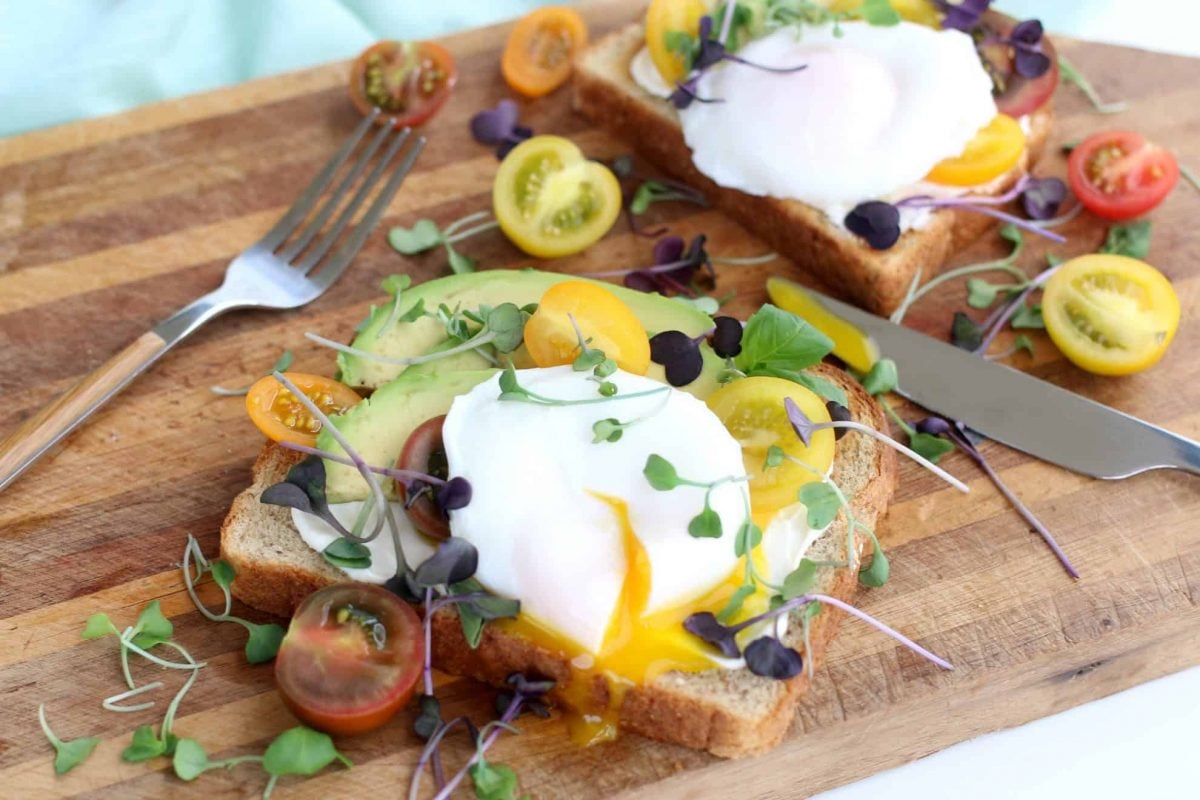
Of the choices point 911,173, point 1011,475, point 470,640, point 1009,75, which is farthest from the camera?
point 1009,75

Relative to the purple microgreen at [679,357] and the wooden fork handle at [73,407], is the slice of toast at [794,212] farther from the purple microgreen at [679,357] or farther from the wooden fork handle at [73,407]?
the wooden fork handle at [73,407]

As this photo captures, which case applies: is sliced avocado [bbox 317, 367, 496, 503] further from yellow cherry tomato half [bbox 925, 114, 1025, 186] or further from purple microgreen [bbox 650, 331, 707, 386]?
yellow cherry tomato half [bbox 925, 114, 1025, 186]

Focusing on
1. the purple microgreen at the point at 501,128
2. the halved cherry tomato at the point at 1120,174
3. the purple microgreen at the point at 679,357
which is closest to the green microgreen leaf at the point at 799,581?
the purple microgreen at the point at 679,357

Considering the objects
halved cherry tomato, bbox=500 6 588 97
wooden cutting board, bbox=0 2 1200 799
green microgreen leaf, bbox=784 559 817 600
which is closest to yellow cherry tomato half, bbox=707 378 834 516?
green microgreen leaf, bbox=784 559 817 600

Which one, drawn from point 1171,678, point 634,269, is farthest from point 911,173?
point 1171,678

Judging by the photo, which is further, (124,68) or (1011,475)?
(124,68)

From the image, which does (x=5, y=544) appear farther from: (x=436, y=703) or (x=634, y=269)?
(x=634, y=269)

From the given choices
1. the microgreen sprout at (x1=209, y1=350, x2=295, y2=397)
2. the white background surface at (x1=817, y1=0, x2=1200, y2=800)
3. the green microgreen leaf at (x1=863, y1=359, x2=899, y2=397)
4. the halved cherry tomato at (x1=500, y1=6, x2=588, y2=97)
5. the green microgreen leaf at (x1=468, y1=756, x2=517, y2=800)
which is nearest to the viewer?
the green microgreen leaf at (x1=468, y1=756, x2=517, y2=800)
